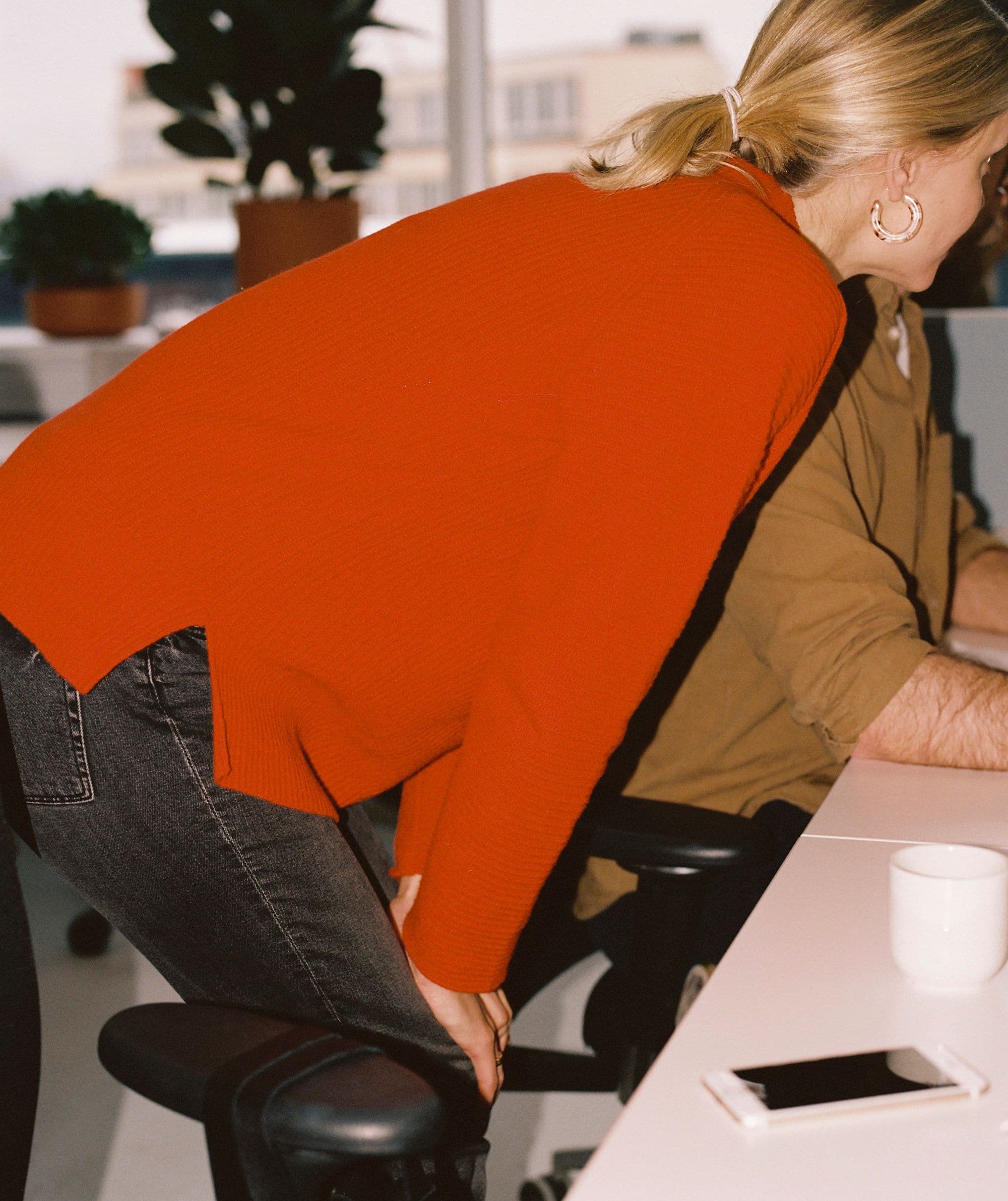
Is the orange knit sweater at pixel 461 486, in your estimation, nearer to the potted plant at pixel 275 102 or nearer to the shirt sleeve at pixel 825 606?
the shirt sleeve at pixel 825 606

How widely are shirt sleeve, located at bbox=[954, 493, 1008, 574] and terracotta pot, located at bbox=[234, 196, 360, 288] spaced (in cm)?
182

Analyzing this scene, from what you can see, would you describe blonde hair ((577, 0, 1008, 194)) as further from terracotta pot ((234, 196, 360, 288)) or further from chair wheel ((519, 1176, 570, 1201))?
terracotta pot ((234, 196, 360, 288))

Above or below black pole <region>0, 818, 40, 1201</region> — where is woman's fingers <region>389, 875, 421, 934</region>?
below

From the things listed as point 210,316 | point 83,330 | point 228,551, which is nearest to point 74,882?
point 228,551

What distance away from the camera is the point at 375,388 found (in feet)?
2.91

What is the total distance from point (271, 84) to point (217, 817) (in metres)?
2.62

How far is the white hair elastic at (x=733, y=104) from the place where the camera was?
96 cm

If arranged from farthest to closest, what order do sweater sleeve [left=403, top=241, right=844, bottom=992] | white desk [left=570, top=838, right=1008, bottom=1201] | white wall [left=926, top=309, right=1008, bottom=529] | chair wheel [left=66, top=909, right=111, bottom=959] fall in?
chair wheel [left=66, top=909, right=111, bottom=959], white wall [left=926, top=309, right=1008, bottom=529], sweater sleeve [left=403, top=241, right=844, bottom=992], white desk [left=570, top=838, right=1008, bottom=1201]

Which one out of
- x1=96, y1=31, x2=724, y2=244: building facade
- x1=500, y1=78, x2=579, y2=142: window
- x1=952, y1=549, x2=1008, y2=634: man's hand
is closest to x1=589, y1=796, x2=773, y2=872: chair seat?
x1=952, y1=549, x2=1008, y2=634: man's hand

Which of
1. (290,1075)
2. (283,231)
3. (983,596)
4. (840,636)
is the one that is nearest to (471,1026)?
(290,1075)

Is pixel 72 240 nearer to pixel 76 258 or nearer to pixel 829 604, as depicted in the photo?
pixel 76 258

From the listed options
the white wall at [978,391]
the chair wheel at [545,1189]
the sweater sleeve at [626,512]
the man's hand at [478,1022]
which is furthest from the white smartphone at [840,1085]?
the white wall at [978,391]

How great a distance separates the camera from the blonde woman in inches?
32.8

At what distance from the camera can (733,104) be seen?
0.98 meters
